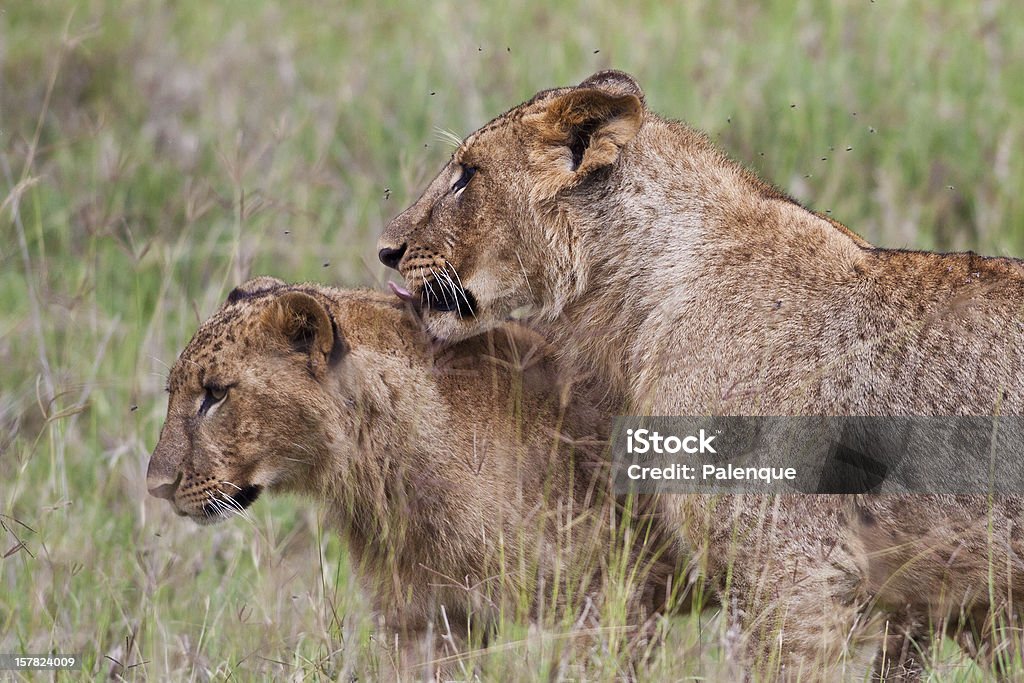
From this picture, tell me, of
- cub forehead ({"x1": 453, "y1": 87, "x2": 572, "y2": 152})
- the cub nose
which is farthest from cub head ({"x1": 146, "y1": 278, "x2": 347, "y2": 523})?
cub forehead ({"x1": 453, "y1": 87, "x2": 572, "y2": 152})

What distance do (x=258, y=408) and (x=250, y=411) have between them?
0.09ft

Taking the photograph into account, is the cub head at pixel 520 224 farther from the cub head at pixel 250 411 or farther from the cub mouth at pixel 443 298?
the cub head at pixel 250 411

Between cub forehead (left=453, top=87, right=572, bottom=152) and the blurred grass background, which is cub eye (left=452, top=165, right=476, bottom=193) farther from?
the blurred grass background

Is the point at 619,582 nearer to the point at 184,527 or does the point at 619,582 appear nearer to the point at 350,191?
the point at 184,527

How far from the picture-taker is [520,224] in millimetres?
4980

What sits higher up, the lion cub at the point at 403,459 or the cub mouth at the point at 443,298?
the cub mouth at the point at 443,298

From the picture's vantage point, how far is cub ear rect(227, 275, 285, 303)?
16.9ft

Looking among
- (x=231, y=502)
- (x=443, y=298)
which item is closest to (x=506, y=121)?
(x=443, y=298)

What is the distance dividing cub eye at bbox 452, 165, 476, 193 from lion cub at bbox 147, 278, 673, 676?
54 cm

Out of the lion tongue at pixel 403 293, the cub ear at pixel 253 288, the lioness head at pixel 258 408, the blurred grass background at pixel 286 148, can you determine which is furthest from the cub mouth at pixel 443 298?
the blurred grass background at pixel 286 148

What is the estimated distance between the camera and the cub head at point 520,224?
194 inches

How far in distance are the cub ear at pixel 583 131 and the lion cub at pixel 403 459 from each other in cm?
59

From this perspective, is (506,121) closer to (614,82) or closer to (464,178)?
(464,178)

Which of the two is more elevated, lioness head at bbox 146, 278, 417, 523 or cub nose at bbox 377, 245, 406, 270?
cub nose at bbox 377, 245, 406, 270
